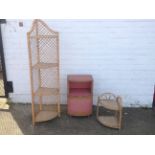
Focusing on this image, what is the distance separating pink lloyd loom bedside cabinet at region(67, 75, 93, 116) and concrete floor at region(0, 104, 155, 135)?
0.16 m

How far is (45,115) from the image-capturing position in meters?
4.08

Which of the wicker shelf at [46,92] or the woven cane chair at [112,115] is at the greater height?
the wicker shelf at [46,92]

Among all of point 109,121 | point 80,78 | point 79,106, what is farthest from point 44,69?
point 109,121

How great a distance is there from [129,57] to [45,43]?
1763 millimetres

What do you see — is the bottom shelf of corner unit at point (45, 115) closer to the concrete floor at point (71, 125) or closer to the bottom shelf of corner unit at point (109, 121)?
the concrete floor at point (71, 125)

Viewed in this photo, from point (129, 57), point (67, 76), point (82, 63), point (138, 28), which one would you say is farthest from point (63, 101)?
point (138, 28)

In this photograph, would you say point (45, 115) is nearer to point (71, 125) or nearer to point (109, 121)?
point (71, 125)

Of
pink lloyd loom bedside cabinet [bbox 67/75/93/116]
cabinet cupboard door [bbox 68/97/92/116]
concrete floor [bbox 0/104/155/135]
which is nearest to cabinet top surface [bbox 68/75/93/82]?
pink lloyd loom bedside cabinet [bbox 67/75/93/116]

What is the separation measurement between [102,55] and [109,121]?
53.8 inches

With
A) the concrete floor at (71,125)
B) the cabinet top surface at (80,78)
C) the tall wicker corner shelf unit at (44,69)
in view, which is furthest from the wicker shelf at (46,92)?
the concrete floor at (71,125)

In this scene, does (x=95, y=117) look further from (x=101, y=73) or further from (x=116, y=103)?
(x=101, y=73)

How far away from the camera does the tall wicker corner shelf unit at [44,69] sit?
390 cm

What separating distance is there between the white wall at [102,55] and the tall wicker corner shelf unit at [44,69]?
0.21m

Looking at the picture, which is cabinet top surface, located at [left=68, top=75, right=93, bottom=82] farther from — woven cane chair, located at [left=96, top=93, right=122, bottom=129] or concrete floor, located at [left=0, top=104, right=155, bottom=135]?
concrete floor, located at [left=0, top=104, right=155, bottom=135]
